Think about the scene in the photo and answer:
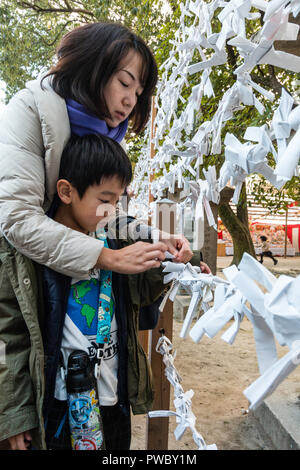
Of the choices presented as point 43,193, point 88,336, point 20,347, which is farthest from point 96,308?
point 43,193

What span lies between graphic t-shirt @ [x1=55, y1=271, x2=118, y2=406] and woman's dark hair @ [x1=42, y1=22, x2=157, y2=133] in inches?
15.1

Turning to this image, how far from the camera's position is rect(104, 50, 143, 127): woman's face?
772 millimetres

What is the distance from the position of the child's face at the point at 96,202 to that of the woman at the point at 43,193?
0.06 meters

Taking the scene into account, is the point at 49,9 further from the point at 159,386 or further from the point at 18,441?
the point at 18,441

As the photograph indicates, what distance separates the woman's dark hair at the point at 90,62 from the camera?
0.75m

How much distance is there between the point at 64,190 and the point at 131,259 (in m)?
0.22

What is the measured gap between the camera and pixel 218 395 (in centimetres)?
211

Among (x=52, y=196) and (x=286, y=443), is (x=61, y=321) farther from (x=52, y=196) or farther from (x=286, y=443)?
(x=286, y=443)

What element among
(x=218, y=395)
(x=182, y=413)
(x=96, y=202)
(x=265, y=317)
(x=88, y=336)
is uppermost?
(x=96, y=202)

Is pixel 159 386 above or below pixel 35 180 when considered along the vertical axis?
below

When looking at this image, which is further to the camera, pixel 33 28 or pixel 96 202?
pixel 33 28

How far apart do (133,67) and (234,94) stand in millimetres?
393

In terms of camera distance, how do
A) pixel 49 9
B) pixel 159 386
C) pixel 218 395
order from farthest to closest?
pixel 49 9 → pixel 218 395 → pixel 159 386

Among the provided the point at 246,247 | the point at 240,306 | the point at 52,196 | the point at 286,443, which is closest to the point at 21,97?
the point at 52,196
